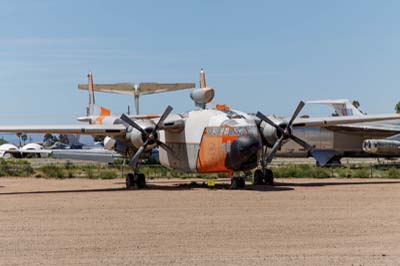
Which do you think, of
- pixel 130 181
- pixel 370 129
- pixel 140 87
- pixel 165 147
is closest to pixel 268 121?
pixel 165 147

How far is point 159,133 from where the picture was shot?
30797 mm

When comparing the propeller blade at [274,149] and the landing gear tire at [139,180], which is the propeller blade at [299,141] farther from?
the landing gear tire at [139,180]

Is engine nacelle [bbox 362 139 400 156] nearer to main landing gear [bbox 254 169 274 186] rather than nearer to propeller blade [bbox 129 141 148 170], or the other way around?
main landing gear [bbox 254 169 274 186]

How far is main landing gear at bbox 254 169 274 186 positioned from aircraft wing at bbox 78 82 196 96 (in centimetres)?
1060

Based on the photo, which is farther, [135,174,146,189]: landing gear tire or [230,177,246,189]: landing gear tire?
[135,174,146,189]: landing gear tire

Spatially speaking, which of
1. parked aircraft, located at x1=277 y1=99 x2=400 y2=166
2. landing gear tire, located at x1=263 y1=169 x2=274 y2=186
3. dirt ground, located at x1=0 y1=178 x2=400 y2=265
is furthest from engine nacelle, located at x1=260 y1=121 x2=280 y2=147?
parked aircraft, located at x1=277 y1=99 x2=400 y2=166

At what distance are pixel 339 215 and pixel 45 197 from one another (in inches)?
448

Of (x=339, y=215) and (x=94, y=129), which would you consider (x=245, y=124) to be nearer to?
(x=94, y=129)

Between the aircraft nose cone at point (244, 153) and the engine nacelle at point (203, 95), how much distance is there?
4.14m

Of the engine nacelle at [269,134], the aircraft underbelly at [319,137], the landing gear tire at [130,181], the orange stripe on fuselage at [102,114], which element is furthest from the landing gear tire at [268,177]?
the aircraft underbelly at [319,137]

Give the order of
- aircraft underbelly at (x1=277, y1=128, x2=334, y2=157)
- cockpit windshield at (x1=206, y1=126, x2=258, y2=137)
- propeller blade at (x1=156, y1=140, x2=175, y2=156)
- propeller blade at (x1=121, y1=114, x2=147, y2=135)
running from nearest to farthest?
cockpit windshield at (x1=206, y1=126, x2=258, y2=137) → propeller blade at (x1=121, y1=114, x2=147, y2=135) → propeller blade at (x1=156, y1=140, x2=175, y2=156) → aircraft underbelly at (x1=277, y1=128, x2=334, y2=157)

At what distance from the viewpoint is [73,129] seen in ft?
94.4

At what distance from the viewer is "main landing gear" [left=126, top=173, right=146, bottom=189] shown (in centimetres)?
2897

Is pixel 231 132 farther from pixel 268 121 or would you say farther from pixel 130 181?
pixel 130 181
